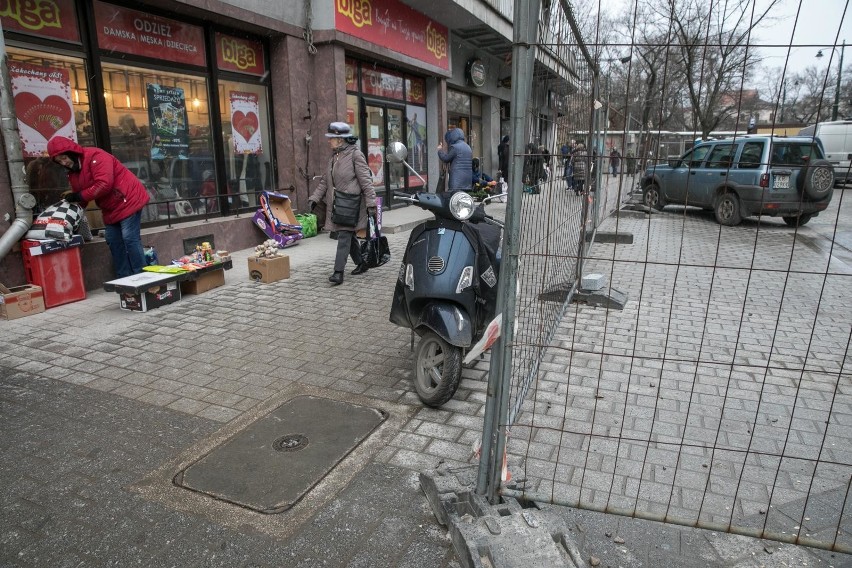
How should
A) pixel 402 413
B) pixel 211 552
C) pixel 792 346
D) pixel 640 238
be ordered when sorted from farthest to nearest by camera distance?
pixel 640 238 < pixel 792 346 < pixel 402 413 < pixel 211 552

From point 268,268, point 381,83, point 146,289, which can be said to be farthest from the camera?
point 381,83

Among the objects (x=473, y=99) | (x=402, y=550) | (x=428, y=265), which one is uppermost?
(x=473, y=99)

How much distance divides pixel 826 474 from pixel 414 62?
11814 millimetres

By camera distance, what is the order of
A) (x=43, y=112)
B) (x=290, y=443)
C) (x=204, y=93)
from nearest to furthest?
(x=290, y=443)
(x=43, y=112)
(x=204, y=93)

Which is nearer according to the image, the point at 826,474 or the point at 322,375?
the point at 826,474

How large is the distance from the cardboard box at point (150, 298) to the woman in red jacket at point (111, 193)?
0.83 m

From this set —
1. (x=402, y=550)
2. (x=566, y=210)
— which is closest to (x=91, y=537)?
(x=402, y=550)

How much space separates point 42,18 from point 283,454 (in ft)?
20.4

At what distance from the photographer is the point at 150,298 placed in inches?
232

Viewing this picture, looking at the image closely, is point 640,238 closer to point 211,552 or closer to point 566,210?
point 566,210

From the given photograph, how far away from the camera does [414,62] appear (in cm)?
1288

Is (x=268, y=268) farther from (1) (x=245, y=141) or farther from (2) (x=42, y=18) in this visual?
(2) (x=42, y=18)

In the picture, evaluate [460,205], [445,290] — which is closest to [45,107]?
[460,205]

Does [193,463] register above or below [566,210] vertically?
below
